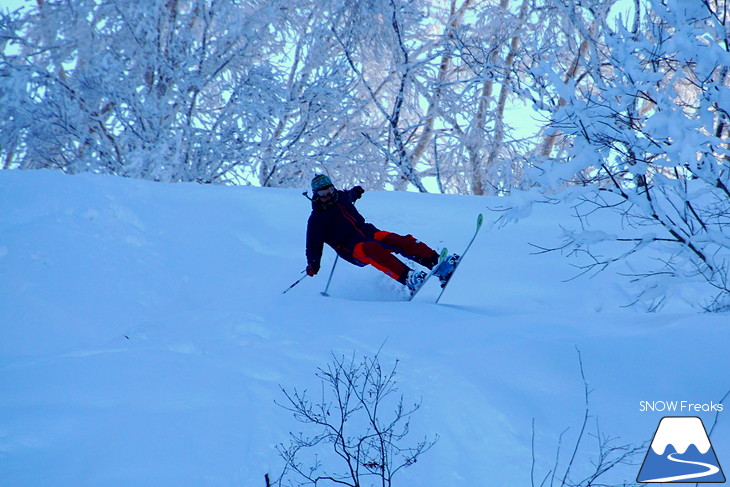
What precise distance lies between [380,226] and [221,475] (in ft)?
15.8

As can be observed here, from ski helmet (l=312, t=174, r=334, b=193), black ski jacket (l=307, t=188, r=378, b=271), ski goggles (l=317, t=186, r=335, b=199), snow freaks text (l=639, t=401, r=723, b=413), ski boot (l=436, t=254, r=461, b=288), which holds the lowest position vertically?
snow freaks text (l=639, t=401, r=723, b=413)

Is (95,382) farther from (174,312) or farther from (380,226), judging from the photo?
(380,226)

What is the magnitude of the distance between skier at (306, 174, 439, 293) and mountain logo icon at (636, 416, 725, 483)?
8.39 feet

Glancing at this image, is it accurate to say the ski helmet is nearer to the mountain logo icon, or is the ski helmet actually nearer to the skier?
the skier

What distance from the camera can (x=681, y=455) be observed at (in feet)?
8.36

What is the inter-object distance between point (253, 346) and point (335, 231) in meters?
1.84

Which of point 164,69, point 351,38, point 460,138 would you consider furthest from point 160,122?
point 460,138

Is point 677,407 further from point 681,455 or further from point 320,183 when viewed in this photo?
point 320,183

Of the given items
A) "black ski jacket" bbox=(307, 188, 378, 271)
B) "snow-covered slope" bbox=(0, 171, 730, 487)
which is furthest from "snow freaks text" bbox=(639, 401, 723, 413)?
"black ski jacket" bbox=(307, 188, 378, 271)

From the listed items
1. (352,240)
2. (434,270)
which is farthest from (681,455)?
(352,240)

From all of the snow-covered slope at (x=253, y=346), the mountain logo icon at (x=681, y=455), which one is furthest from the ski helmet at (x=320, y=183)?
the mountain logo icon at (x=681, y=455)

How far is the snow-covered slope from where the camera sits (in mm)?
2537

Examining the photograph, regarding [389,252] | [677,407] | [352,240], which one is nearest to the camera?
[677,407]

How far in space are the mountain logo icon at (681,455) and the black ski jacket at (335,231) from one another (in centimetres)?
299
